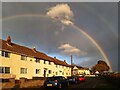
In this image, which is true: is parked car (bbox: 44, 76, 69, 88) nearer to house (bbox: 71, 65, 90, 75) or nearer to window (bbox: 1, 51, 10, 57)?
window (bbox: 1, 51, 10, 57)

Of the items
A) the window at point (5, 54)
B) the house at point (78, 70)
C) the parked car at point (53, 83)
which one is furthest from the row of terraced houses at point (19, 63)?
the house at point (78, 70)

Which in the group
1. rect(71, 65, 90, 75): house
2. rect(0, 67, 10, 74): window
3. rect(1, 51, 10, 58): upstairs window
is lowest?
rect(71, 65, 90, 75): house

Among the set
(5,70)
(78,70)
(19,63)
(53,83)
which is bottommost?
(78,70)

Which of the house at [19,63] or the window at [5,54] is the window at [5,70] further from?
the window at [5,54]

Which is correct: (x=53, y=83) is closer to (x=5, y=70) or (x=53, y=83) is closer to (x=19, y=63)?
(x=5, y=70)

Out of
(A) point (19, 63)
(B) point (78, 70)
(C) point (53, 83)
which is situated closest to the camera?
(C) point (53, 83)

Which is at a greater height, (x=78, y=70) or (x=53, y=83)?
(x=53, y=83)

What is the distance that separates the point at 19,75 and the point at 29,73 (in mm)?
4658

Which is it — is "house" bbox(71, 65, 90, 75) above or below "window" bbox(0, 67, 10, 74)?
below

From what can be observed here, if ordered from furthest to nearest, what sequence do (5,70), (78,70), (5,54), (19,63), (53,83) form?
1. (78,70)
2. (19,63)
3. (5,54)
4. (5,70)
5. (53,83)

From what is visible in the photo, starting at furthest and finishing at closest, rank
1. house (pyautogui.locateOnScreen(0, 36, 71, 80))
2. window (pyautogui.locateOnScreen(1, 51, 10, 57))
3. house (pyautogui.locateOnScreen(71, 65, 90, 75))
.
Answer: house (pyautogui.locateOnScreen(71, 65, 90, 75))
house (pyautogui.locateOnScreen(0, 36, 71, 80))
window (pyautogui.locateOnScreen(1, 51, 10, 57))

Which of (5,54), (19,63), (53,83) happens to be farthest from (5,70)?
(53,83)

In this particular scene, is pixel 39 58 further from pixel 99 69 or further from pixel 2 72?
pixel 99 69

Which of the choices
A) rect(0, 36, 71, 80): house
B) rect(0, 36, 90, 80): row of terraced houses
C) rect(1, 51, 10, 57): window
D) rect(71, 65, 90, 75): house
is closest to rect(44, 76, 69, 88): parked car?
rect(0, 36, 71, 80): house
